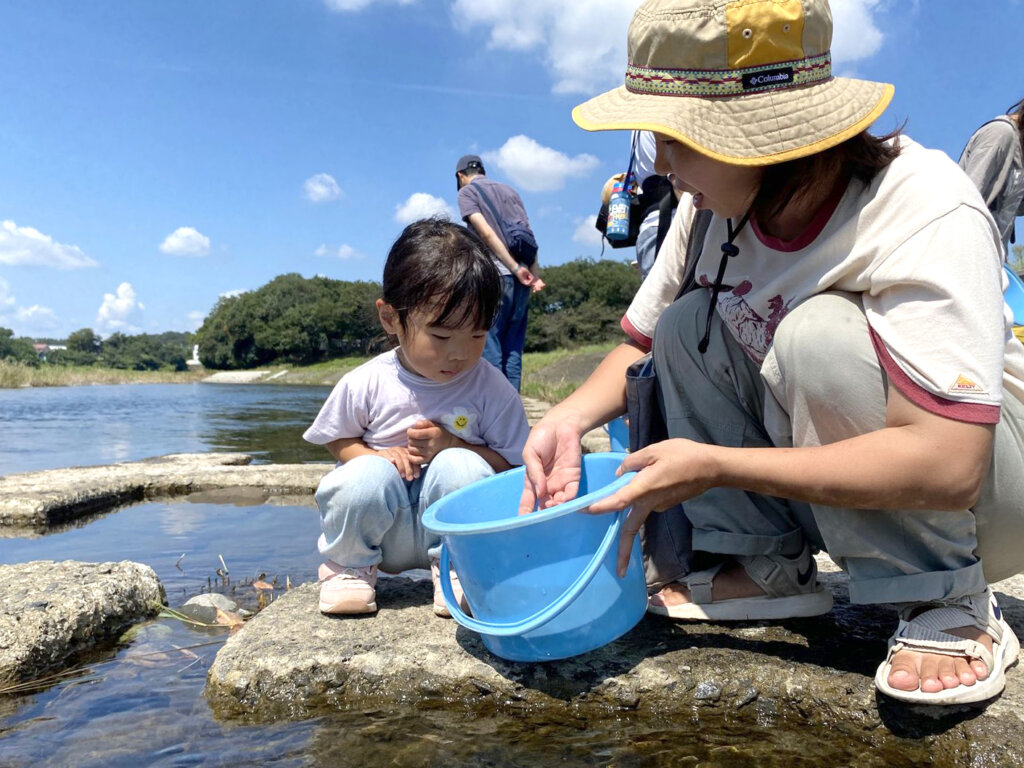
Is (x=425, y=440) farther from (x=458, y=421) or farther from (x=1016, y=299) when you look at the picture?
(x=1016, y=299)

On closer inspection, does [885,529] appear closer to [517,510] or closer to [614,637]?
[614,637]

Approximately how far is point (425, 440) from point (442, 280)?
419mm

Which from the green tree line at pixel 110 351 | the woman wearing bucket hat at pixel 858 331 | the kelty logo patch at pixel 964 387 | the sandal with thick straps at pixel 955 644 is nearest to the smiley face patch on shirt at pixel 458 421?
the woman wearing bucket hat at pixel 858 331

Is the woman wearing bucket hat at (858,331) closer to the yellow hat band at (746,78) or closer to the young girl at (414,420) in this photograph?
the yellow hat band at (746,78)

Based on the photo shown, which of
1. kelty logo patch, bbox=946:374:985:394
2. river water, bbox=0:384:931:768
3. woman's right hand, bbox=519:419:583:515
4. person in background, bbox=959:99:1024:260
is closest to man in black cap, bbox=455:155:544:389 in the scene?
person in background, bbox=959:99:1024:260

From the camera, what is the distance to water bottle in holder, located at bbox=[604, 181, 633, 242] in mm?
3988

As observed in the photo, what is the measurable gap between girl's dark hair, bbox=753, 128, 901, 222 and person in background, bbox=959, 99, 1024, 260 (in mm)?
1942

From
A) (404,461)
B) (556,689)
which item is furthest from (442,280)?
(556,689)

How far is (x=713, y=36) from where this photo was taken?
1287 mm

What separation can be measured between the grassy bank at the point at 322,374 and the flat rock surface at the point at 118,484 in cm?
515

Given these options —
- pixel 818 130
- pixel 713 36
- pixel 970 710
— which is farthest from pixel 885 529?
pixel 713 36

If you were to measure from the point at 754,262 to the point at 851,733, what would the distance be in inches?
34.5

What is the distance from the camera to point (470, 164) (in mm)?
4820

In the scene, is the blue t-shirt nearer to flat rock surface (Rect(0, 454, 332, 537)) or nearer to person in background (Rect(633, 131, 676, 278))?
person in background (Rect(633, 131, 676, 278))
